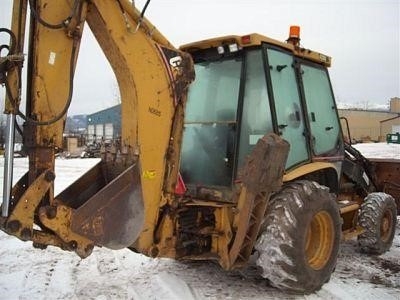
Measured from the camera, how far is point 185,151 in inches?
185

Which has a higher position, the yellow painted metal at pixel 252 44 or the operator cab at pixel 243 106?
the yellow painted metal at pixel 252 44

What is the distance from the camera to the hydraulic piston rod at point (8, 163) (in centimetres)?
293

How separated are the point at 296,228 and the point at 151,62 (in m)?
1.89

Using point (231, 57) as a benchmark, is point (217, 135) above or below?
below

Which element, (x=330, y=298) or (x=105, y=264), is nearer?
(x=330, y=298)

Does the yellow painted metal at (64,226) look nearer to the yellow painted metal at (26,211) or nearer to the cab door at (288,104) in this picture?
the yellow painted metal at (26,211)

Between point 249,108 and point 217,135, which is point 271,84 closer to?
point 249,108

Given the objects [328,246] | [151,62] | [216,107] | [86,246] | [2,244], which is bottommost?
[2,244]

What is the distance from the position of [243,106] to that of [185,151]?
31.4 inches

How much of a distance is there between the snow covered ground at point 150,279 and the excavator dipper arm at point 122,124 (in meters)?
0.83

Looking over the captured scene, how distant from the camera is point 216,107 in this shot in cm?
461

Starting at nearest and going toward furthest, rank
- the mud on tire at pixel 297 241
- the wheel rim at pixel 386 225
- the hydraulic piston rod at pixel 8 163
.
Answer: the hydraulic piston rod at pixel 8 163 → the mud on tire at pixel 297 241 → the wheel rim at pixel 386 225

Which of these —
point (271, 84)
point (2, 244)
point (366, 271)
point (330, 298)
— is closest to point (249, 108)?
point (271, 84)

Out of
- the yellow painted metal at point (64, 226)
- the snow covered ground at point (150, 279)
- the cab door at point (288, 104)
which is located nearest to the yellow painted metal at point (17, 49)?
the yellow painted metal at point (64, 226)
